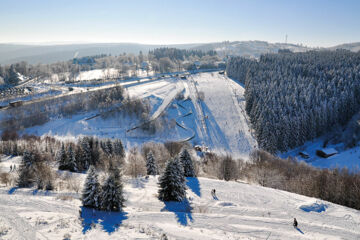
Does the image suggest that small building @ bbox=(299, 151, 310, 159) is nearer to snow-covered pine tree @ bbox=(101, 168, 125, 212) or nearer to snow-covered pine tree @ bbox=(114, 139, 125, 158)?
snow-covered pine tree @ bbox=(114, 139, 125, 158)

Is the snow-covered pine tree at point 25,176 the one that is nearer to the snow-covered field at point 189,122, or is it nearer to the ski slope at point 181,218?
the ski slope at point 181,218

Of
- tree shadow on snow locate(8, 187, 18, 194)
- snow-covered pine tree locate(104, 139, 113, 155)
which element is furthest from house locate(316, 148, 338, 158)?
tree shadow on snow locate(8, 187, 18, 194)

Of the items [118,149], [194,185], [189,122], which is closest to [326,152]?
[189,122]

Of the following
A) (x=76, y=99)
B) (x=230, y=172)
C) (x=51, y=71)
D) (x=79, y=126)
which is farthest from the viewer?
(x=51, y=71)

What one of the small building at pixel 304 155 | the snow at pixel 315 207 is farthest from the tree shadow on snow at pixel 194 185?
the small building at pixel 304 155

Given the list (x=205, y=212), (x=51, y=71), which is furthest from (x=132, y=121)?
(x=51, y=71)

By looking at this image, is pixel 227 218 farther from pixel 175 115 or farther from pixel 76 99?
pixel 76 99
